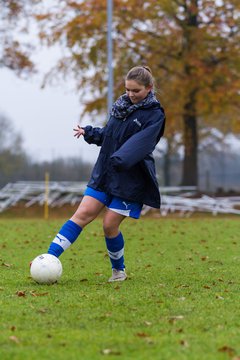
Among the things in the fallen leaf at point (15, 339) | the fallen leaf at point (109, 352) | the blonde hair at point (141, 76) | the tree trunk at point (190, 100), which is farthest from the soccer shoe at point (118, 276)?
the tree trunk at point (190, 100)

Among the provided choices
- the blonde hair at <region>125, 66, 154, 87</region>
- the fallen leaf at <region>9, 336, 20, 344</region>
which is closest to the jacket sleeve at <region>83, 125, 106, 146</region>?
the blonde hair at <region>125, 66, 154, 87</region>

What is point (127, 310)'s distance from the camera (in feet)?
16.5

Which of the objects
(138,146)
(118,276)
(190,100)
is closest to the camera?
(138,146)

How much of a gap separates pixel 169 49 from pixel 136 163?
2023 centimetres

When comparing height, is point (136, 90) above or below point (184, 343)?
above

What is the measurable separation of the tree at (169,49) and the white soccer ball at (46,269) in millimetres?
18891

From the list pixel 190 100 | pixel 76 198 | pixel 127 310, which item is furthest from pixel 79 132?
pixel 76 198

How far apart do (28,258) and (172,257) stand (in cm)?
195

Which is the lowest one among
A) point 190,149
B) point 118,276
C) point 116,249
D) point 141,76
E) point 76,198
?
point 76,198

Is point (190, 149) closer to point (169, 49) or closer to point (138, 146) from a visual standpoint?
point (169, 49)

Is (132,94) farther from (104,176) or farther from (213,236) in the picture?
(213,236)

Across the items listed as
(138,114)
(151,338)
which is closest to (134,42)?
(138,114)

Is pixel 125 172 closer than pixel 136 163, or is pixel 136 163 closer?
pixel 136 163

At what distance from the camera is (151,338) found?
414 cm
